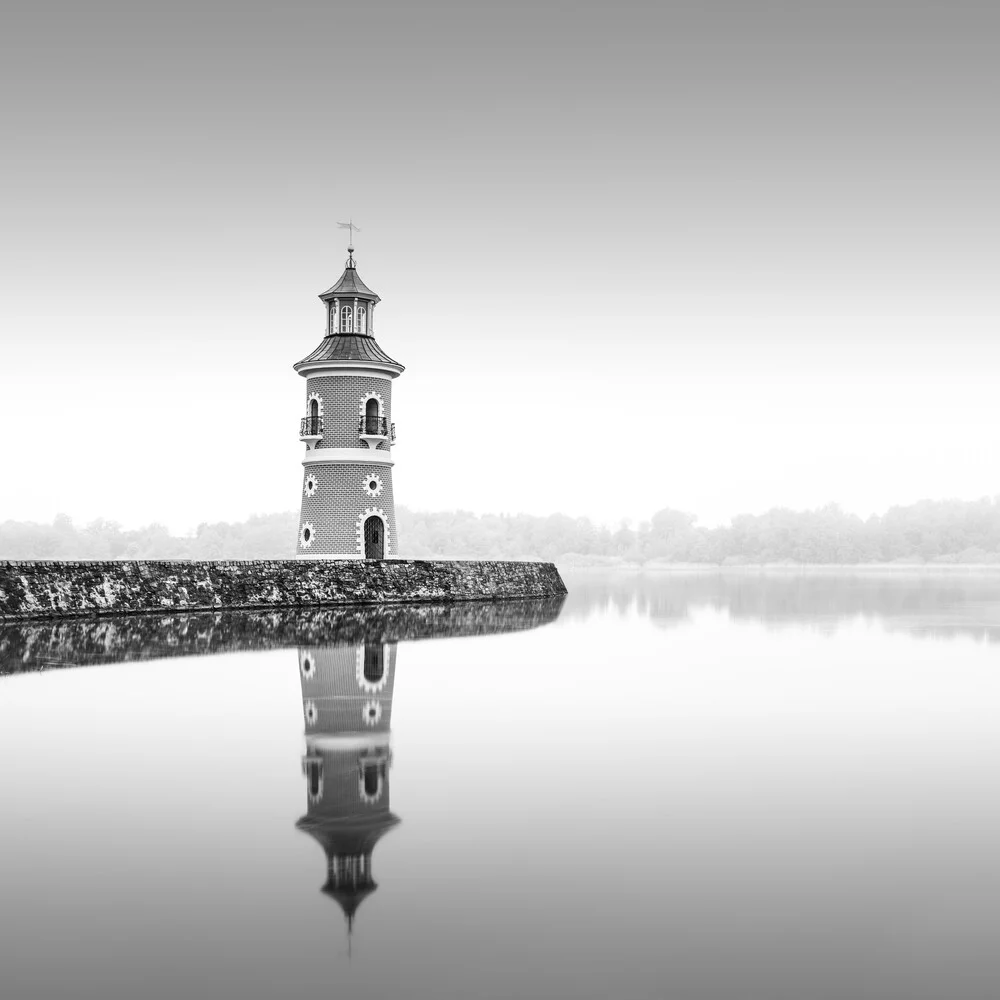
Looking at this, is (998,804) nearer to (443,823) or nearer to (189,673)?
(443,823)

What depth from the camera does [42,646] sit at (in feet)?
61.0

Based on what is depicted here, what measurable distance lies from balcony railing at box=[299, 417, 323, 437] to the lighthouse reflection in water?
21209mm

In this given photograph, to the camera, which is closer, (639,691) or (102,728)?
(102,728)

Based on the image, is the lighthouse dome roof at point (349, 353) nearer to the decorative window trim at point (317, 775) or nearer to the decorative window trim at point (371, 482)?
the decorative window trim at point (371, 482)

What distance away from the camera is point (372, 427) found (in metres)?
36.9

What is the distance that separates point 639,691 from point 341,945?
10.5 meters

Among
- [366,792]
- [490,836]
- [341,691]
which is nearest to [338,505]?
[341,691]

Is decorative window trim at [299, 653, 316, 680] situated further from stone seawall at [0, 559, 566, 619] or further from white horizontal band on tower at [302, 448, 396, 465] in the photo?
white horizontal band on tower at [302, 448, 396, 465]

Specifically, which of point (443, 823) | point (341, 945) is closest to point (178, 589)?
point (443, 823)

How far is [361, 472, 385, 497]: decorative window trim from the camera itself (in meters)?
36.8

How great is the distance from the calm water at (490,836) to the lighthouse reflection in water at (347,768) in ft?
0.14

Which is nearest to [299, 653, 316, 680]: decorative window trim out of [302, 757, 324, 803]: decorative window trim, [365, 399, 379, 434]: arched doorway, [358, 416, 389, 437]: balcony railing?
[302, 757, 324, 803]: decorative window trim

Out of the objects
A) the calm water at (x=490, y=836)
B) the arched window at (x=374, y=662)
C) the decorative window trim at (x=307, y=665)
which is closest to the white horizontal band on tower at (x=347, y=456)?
the arched window at (x=374, y=662)

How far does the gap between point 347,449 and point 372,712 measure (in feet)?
82.9
